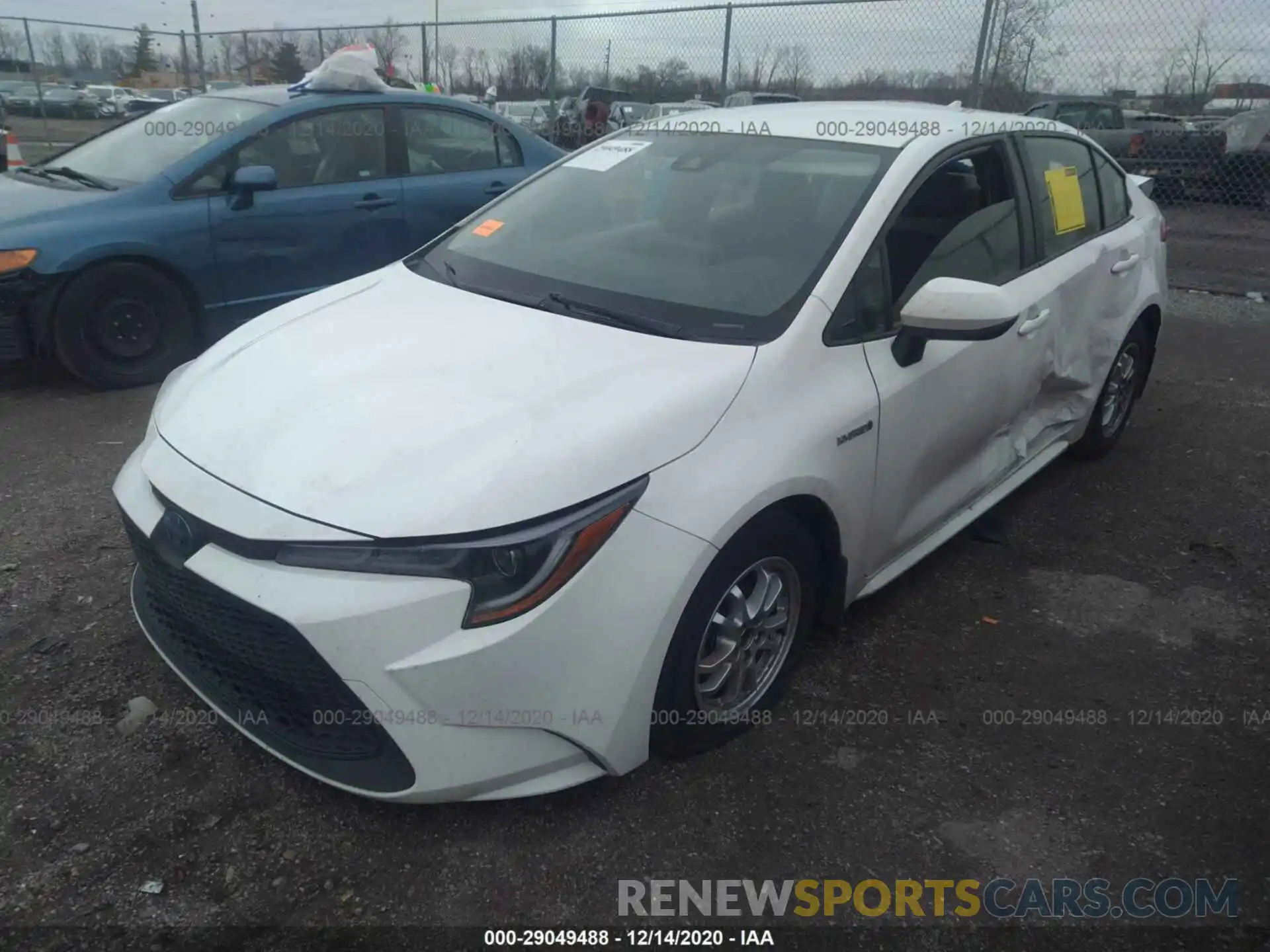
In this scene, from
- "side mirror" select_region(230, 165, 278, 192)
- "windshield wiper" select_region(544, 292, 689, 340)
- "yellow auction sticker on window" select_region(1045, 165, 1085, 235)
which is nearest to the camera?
"windshield wiper" select_region(544, 292, 689, 340)

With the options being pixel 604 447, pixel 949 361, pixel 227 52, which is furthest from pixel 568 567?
pixel 227 52

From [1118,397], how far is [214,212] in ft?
15.9

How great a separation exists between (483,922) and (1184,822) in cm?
179

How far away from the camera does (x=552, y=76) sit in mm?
11312

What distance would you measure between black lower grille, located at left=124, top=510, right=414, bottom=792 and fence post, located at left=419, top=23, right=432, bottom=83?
12.2m

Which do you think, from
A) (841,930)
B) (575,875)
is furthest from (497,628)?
(841,930)

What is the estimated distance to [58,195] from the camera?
5.20m

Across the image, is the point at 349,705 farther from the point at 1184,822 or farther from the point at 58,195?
the point at 58,195

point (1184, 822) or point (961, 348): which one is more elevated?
point (961, 348)

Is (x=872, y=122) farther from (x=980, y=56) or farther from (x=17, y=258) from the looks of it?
(x=980, y=56)

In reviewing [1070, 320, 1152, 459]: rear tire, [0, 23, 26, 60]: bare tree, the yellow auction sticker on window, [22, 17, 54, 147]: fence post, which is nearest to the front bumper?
the yellow auction sticker on window

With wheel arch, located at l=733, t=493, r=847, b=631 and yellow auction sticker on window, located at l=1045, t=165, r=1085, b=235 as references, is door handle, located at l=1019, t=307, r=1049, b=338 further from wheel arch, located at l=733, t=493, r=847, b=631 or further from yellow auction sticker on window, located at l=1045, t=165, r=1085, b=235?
wheel arch, located at l=733, t=493, r=847, b=631

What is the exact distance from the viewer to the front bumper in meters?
2.00

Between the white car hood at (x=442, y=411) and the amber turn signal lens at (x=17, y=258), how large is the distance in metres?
2.63
